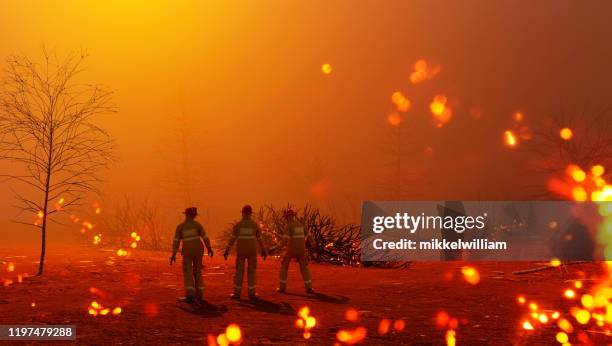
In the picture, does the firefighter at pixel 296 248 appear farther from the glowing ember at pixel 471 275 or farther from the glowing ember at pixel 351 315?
the glowing ember at pixel 471 275

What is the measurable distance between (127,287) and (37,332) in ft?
18.3

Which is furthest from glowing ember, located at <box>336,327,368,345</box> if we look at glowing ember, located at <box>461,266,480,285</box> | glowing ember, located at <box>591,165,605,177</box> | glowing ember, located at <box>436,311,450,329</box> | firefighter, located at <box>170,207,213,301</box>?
glowing ember, located at <box>591,165,605,177</box>

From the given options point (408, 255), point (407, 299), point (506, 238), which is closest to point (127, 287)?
point (407, 299)

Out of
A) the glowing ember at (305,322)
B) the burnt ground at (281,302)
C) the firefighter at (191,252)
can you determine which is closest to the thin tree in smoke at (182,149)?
the burnt ground at (281,302)

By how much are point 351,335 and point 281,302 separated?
11.4 ft

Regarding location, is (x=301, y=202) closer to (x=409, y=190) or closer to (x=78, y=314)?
(x=409, y=190)

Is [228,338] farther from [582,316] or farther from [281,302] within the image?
[582,316]

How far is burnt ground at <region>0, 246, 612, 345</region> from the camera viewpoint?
32.5 ft

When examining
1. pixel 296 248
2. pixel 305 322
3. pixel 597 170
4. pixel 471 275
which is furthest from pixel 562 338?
pixel 597 170

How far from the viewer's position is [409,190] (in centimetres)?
4944

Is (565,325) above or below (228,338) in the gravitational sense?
above

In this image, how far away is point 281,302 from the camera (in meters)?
13.1

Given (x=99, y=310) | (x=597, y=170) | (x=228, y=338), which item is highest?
(x=597, y=170)

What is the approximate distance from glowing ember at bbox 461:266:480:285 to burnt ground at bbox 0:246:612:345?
0.22 meters
